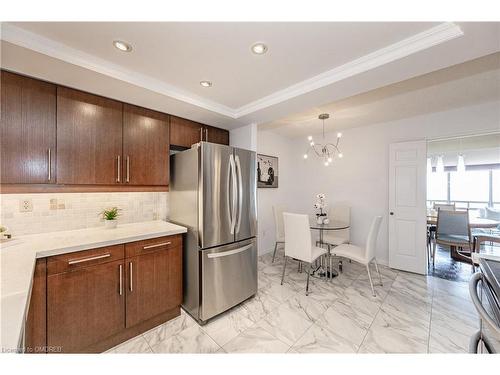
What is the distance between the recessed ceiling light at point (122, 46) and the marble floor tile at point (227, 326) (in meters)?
2.46

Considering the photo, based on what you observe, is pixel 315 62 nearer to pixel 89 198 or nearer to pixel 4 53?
pixel 4 53

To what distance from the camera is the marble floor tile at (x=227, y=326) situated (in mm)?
1787

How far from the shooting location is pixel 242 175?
89.0 inches

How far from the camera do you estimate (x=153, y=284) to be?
186 cm

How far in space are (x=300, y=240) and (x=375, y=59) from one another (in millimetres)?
2048

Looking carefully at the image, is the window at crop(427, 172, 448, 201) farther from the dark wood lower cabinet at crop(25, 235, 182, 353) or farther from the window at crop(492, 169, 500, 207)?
the dark wood lower cabinet at crop(25, 235, 182, 353)

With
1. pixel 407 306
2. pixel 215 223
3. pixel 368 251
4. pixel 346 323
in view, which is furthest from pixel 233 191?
pixel 407 306

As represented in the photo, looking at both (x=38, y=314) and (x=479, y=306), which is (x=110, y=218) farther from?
(x=479, y=306)

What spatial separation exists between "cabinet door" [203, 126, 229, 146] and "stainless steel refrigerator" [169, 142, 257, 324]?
2.13ft

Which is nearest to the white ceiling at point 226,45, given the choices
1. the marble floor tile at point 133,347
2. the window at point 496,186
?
the marble floor tile at point 133,347

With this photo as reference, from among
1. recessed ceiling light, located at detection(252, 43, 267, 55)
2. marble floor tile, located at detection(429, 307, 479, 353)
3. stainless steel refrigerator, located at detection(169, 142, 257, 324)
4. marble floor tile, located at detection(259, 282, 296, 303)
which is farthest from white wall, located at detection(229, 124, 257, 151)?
marble floor tile, located at detection(429, 307, 479, 353)

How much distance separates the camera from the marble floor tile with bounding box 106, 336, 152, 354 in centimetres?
161
